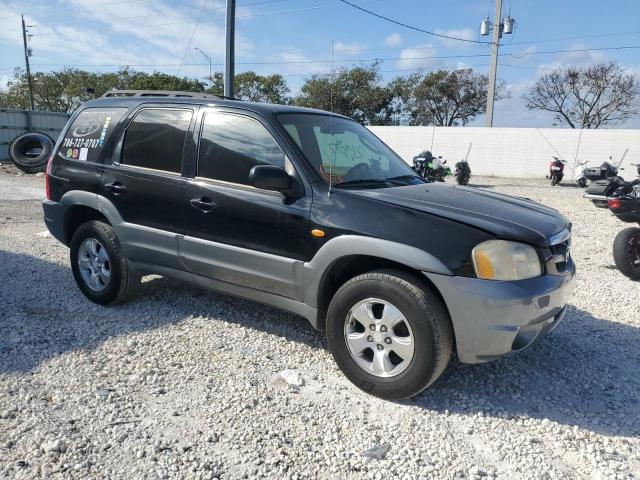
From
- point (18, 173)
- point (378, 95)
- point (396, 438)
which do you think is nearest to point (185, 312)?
point (396, 438)

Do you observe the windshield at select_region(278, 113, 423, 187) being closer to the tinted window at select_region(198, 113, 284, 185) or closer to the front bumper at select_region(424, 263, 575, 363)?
the tinted window at select_region(198, 113, 284, 185)

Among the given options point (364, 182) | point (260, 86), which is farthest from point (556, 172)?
point (260, 86)

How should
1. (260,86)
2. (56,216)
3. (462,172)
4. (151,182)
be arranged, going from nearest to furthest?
(151,182)
(56,216)
(462,172)
(260,86)

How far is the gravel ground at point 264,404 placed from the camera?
2607 mm

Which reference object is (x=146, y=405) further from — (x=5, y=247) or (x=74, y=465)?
(x=5, y=247)

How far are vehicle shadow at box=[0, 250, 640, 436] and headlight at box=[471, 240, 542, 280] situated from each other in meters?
0.87

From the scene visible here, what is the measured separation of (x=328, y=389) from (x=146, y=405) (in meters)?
1.12

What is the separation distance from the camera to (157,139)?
4.21 m

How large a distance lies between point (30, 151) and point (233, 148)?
50.7 ft

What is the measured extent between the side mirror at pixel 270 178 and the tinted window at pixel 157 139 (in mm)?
989

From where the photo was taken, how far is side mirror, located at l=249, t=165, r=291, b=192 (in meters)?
3.30

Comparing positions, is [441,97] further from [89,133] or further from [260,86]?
[89,133]

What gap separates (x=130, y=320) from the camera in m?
4.33

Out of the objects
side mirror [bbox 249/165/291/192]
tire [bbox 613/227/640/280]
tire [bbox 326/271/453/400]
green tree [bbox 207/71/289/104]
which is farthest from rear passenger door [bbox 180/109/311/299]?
green tree [bbox 207/71/289/104]
